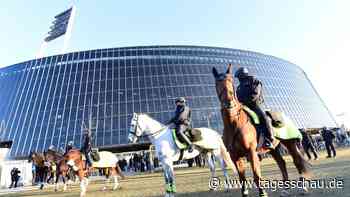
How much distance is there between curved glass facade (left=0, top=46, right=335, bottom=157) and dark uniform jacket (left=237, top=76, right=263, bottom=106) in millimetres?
37577

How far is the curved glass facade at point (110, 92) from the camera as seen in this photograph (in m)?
47.4

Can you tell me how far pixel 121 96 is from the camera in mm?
51125

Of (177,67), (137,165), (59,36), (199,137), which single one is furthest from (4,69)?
(199,137)

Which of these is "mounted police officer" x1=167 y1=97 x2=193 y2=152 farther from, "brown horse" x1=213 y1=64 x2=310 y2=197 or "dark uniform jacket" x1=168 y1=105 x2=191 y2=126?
"brown horse" x1=213 y1=64 x2=310 y2=197

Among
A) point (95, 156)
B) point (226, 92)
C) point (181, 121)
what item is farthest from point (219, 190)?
point (95, 156)

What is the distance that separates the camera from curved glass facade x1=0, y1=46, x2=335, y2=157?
4738cm

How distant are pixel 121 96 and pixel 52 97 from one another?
482 inches

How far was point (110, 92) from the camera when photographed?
51.8 meters

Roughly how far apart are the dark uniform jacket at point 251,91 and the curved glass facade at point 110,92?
37.6 meters

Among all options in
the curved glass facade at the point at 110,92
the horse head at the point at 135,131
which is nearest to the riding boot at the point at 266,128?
the horse head at the point at 135,131

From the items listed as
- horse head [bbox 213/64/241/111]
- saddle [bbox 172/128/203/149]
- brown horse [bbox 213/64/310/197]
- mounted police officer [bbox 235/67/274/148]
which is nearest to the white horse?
saddle [bbox 172/128/203/149]

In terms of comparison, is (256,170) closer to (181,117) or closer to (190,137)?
(181,117)

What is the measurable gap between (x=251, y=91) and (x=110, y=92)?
4571 cm

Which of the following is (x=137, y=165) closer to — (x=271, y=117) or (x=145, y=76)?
(x=145, y=76)
